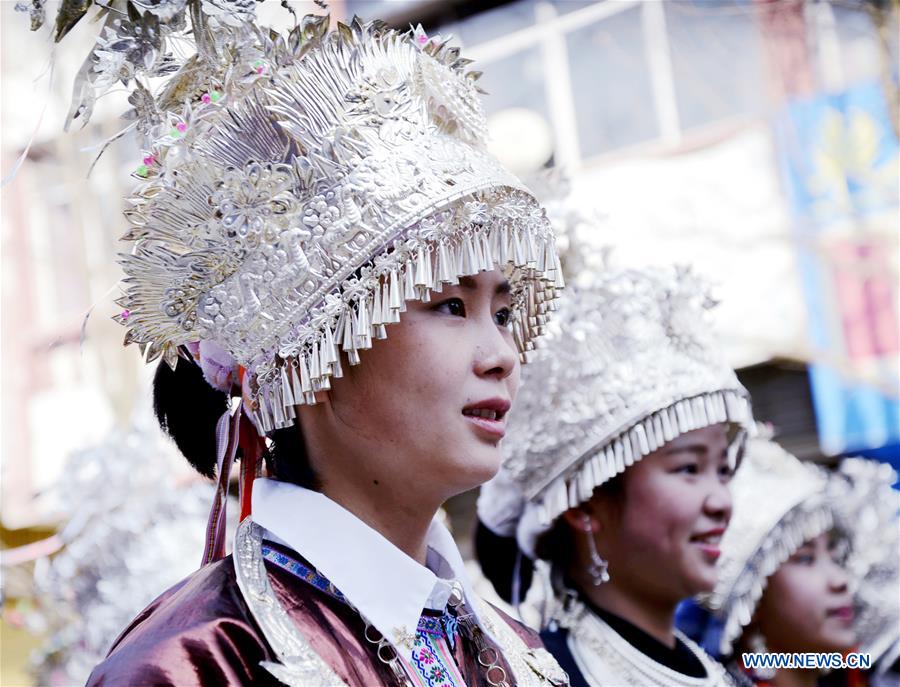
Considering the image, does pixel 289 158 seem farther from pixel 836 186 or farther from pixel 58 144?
pixel 58 144

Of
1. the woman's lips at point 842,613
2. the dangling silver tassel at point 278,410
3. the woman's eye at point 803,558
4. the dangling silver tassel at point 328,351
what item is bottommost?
the woman's lips at point 842,613

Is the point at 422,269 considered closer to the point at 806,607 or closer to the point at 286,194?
the point at 286,194

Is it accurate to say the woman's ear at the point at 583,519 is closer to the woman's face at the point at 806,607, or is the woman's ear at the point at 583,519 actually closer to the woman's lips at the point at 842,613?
the woman's face at the point at 806,607

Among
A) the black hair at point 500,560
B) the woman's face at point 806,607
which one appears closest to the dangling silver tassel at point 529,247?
the black hair at point 500,560

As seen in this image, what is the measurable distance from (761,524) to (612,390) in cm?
117

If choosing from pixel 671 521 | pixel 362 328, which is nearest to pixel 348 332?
pixel 362 328

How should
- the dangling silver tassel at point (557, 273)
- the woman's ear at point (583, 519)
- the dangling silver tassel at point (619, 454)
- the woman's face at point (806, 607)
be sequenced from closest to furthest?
the dangling silver tassel at point (557, 273) → the dangling silver tassel at point (619, 454) → the woman's ear at point (583, 519) → the woman's face at point (806, 607)

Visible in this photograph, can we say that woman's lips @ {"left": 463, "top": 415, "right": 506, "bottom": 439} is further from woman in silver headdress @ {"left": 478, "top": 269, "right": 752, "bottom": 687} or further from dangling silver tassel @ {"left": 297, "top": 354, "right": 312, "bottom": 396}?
woman in silver headdress @ {"left": 478, "top": 269, "right": 752, "bottom": 687}

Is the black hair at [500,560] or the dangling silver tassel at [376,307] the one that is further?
the black hair at [500,560]

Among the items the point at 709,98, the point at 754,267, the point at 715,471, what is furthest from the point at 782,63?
the point at 715,471

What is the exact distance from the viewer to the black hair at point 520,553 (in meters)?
3.22

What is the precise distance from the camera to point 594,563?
124 inches

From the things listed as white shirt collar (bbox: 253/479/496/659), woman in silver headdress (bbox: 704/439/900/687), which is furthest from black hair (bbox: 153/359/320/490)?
woman in silver headdress (bbox: 704/439/900/687)

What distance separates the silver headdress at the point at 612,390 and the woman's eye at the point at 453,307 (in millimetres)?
1175
